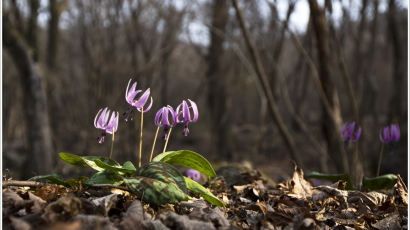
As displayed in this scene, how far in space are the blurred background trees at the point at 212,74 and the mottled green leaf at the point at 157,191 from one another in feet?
4.32

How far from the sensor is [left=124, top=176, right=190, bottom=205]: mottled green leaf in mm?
1475

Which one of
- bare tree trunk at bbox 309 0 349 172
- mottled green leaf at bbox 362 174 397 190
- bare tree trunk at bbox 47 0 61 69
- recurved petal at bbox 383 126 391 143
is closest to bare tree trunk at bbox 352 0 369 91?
bare tree trunk at bbox 309 0 349 172

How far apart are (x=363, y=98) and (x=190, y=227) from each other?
8.26 m

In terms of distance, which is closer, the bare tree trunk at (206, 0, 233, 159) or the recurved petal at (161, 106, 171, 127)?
the recurved petal at (161, 106, 171, 127)

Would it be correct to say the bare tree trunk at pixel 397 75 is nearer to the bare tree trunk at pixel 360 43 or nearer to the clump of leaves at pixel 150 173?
the bare tree trunk at pixel 360 43

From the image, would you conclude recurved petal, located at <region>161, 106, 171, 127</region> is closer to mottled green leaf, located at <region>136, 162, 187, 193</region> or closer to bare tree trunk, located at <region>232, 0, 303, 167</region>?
mottled green leaf, located at <region>136, 162, 187, 193</region>

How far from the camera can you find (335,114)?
3.45m

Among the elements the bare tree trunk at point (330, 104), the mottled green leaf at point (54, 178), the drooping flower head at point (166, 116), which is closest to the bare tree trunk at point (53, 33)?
the bare tree trunk at point (330, 104)

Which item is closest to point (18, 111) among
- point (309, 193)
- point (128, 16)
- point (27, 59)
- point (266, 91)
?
point (128, 16)

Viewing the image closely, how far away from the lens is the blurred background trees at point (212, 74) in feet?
12.1

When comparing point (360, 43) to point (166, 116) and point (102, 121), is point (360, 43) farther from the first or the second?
point (102, 121)

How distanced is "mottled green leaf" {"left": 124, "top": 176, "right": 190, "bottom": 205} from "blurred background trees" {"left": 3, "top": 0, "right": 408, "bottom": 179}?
132 cm

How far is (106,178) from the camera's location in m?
1.68

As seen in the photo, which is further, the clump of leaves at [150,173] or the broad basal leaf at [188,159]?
the broad basal leaf at [188,159]
